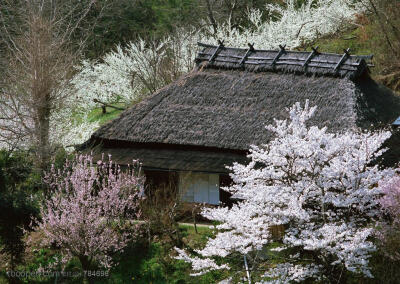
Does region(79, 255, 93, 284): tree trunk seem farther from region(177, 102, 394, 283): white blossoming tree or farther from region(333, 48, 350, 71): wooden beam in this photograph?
region(333, 48, 350, 71): wooden beam

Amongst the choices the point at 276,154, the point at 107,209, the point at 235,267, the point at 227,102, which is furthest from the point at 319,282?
the point at 227,102

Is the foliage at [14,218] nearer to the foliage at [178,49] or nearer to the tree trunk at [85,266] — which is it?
the tree trunk at [85,266]

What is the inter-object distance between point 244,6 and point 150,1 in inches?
243

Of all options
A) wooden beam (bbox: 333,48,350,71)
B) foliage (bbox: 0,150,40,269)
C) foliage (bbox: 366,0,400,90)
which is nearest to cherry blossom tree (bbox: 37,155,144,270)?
foliage (bbox: 0,150,40,269)

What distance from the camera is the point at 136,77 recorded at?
2711cm

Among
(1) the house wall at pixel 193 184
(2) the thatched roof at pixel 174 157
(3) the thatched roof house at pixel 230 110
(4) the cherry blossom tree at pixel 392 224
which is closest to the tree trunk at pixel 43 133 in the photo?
(3) the thatched roof house at pixel 230 110

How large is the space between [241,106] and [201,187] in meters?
2.37

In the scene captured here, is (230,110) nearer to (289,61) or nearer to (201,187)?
(201,187)

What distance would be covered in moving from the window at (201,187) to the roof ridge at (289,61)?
11.8 feet

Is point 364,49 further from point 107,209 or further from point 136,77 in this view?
point 107,209

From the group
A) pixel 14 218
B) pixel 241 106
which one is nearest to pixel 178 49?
pixel 241 106

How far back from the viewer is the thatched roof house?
1575 cm

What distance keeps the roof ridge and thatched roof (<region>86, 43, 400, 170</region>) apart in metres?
0.06

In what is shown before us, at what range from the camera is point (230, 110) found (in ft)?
54.5
